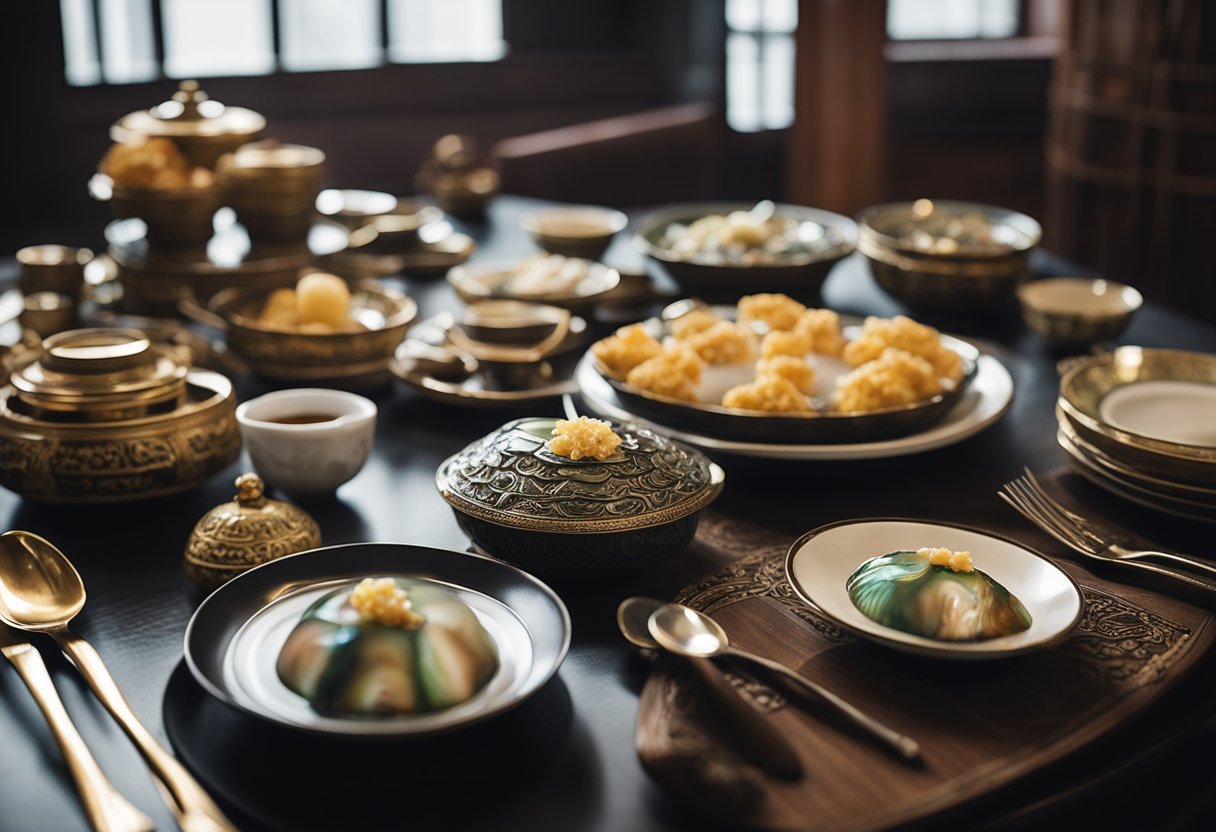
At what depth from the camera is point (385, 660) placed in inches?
35.5

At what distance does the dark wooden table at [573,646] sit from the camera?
35.2 inches

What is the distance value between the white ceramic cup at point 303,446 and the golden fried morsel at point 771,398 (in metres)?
0.42

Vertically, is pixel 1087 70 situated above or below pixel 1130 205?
above

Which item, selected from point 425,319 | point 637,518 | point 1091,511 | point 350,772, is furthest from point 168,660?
point 425,319

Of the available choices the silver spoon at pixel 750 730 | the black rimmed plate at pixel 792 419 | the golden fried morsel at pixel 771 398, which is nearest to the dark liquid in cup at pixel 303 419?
the black rimmed plate at pixel 792 419

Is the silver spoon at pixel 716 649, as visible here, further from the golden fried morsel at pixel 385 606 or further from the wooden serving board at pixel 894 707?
the golden fried morsel at pixel 385 606

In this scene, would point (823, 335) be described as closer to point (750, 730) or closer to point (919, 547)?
point (919, 547)

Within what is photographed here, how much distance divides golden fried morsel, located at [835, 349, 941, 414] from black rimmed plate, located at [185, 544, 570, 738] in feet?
1.81

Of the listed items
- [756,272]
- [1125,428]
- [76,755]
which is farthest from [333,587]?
[756,272]

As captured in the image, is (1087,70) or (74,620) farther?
(1087,70)

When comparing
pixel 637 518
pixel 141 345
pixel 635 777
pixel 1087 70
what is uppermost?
pixel 1087 70

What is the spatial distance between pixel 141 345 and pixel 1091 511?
1.06m

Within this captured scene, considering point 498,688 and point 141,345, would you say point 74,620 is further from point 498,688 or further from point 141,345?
point 498,688

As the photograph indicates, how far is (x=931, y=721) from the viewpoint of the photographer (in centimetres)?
96
